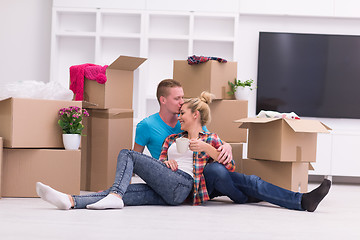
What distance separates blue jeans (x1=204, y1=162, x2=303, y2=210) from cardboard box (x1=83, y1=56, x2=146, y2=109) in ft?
3.19

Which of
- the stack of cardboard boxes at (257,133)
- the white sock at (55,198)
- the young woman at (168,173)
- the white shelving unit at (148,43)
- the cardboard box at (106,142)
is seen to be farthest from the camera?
the white shelving unit at (148,43)

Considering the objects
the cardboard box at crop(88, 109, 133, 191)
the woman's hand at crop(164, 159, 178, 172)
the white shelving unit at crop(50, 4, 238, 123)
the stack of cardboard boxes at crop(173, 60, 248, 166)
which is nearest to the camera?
the woman's hand at crop(164, 159, 178, 172)

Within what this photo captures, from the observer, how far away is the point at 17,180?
311 cm

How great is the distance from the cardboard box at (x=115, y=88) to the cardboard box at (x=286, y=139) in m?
0.85

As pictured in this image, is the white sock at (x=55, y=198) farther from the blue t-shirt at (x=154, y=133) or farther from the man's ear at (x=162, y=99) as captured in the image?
the man's ear at (x=162, y=99)

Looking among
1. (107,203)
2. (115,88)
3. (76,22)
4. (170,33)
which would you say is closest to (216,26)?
(170,33)

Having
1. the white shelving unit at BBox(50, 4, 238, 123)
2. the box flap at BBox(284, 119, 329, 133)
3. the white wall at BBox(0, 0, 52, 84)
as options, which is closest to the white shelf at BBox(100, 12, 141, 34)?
the white shelving unit at BBox(50, 4, 238, 123)

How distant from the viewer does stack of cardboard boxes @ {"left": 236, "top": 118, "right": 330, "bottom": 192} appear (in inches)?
125

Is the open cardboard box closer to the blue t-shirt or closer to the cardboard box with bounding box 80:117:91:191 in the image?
the cardboard box with bounding box 80:117:91:191

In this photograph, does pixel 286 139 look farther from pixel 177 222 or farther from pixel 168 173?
A: pixel 177 222

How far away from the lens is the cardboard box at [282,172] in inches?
127

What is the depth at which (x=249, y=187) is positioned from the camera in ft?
9.48

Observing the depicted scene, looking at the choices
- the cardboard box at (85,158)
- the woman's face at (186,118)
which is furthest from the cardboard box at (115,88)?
the woman's face at (186,118)

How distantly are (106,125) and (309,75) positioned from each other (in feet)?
7.68
